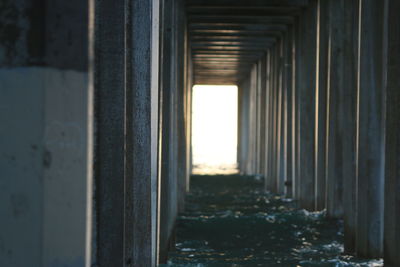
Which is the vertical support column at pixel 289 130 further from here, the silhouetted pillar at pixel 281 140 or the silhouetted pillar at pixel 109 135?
the silhouetted pillar at pixel 109 135

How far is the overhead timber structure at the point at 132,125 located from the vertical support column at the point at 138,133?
1cm

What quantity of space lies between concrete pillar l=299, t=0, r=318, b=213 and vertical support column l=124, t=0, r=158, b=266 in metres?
7.30

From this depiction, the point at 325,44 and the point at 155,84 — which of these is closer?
the point at 155,84

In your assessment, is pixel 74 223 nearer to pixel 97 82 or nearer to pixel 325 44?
pixel 97 82

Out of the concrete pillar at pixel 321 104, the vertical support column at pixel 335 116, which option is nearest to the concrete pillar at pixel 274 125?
the concrete pillar at pixel 321 104

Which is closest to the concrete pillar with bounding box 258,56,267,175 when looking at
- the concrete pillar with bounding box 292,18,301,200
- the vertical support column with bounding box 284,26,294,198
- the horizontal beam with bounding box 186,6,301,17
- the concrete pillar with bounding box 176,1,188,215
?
the vertical support column with bounding box 284,26,294,198

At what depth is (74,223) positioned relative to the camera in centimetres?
272

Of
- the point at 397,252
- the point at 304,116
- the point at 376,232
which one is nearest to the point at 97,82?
the point at 397,252

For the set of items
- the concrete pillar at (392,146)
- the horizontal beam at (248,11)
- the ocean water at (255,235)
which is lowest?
the ocean water at (255,235)

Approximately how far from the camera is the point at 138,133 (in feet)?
14.2

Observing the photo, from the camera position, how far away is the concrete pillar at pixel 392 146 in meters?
5.66

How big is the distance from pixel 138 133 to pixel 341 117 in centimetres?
595

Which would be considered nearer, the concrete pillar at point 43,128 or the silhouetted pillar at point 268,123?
the concrete pillar at point 43,128

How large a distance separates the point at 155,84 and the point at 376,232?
3.20 meters
